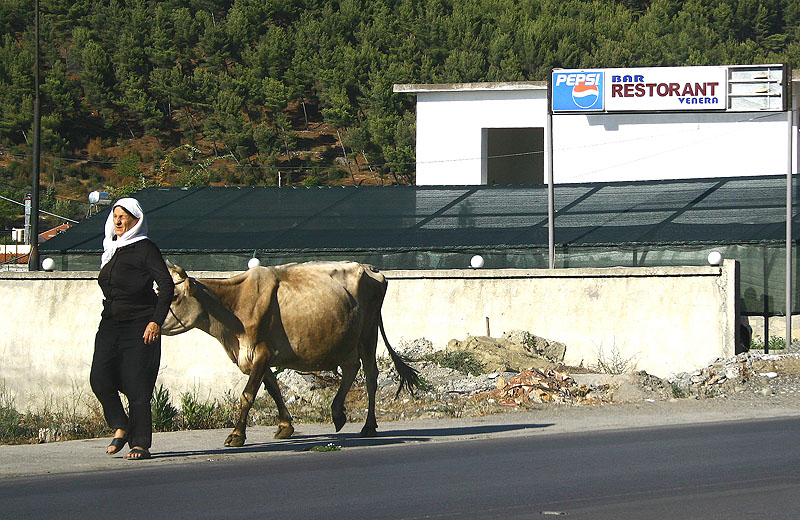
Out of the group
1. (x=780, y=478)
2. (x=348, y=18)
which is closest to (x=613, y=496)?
(x=780, y=478)

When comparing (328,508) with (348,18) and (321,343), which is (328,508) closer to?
(321,343)

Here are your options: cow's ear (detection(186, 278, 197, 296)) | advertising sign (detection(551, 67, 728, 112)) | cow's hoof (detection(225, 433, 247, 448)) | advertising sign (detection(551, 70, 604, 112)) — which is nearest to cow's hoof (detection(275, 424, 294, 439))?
cow's hoof (detection(225, 433, 247, 448))

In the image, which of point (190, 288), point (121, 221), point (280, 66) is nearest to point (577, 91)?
point (190, 288)

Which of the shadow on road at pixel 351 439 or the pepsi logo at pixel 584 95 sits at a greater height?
the pepsi logo at pixel 584 95

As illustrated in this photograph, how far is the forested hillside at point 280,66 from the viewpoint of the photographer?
104812mm

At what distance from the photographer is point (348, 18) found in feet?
435

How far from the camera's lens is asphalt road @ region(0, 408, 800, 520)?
328 inches

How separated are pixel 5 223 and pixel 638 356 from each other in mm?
70605

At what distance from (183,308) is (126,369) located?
155 centimetres

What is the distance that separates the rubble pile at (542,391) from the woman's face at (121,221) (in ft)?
26.0

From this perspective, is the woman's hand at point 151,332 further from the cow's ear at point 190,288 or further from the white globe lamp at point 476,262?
the white globe lamp at point 476,262

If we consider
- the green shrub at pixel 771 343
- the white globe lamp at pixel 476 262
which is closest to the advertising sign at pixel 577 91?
the white globe lamp at pixel 476 262

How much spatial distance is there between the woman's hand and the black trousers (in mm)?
118

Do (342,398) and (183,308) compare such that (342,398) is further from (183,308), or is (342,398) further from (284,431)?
(183,308)
